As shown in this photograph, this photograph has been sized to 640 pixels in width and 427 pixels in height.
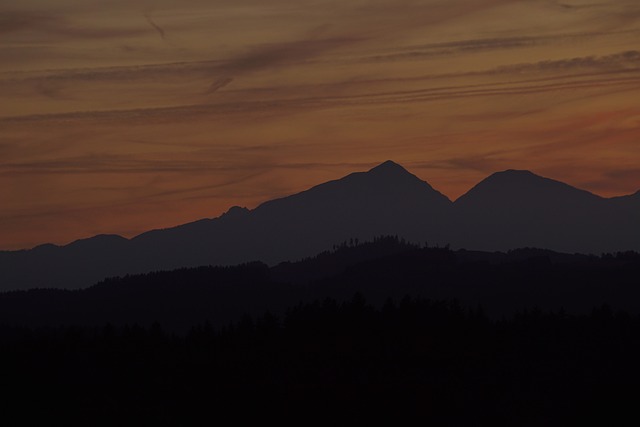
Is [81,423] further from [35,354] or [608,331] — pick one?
[608,331]

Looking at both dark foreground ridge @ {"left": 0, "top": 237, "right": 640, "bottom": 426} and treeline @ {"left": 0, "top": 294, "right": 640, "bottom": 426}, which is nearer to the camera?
dark foreground ridge @ {"left": 0, "top": 237, "right": 640, "bottom": 426}

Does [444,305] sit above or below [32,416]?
above

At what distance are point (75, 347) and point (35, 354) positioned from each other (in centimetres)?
633

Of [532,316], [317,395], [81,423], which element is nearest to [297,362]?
[317,395]

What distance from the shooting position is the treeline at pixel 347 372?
5079 inches

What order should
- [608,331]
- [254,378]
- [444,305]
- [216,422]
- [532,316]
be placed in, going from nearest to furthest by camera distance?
[216,422], [254,378], [608,331], [532,316], [444,305]

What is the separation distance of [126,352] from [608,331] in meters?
68.7

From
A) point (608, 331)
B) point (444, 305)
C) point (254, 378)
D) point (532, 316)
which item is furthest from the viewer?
point (444, 305)

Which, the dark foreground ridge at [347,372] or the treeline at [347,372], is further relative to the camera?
the treeline at [347,372]

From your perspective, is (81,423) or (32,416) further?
(32,416)

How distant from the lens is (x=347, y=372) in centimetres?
14725

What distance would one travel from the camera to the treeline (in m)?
129

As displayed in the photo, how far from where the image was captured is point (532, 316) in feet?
577

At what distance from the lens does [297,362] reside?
15075 centimetres
